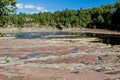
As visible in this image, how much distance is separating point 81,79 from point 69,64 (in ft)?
38.8

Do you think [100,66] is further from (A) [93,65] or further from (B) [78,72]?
(B) [78,72]

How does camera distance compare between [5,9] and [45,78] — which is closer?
[5,9]

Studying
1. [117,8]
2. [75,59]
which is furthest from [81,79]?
[117,8]

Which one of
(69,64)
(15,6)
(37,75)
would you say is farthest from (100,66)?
(15,6)

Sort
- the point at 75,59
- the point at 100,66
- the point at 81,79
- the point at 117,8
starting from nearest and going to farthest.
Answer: the point at 81,79 < the point at 100,66 < the point at 75,59 < the point at 117,8

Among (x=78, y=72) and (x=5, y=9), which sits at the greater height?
(x=5, y=9)

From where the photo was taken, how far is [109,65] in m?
41.8

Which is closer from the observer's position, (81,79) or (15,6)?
(15,6)

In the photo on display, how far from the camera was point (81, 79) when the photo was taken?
31953 millimetres

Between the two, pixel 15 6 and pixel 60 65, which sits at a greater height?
pixel 15 6

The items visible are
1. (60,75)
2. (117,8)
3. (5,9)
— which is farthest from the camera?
(117,8)

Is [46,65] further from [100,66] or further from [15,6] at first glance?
[15,6]

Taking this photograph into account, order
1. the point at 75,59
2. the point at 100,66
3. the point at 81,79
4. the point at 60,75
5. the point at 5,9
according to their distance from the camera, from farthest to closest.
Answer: the point at 75,59
the point at 100,66
the point at 60,75
the point at 81,79
the point at 5,9

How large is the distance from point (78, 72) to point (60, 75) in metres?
2.57
